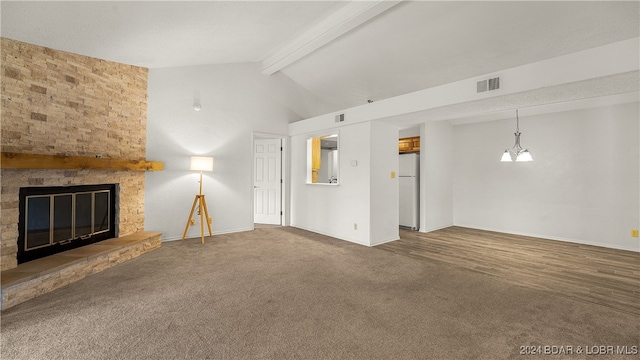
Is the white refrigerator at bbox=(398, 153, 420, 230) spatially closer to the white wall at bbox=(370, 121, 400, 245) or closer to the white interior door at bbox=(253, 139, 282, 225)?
the white wall at bbox=(370, 121, 400, 245)

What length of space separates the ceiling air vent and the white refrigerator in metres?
3.01

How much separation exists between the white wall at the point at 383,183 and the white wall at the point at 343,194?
4.7 inches

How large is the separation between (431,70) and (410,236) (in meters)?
3.18

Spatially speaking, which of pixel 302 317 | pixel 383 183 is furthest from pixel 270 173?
pixel 302 317

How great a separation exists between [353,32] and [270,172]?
11.5ft

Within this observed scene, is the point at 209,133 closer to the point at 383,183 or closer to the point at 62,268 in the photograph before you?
the point at 62,268

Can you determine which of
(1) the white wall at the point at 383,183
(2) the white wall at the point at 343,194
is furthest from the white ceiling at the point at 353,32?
(2) the white wall at the point at 343,194

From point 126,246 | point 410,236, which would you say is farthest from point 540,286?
point 126,246

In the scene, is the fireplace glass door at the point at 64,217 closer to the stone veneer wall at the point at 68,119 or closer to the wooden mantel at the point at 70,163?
the stone veneer wall at the point at 68,119

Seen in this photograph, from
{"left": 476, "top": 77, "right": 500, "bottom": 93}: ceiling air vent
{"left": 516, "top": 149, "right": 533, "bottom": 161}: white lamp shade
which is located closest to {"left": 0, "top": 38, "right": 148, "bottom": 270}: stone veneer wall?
{"left": 476, "top": 77, "right": 500, "bottom": 93}: ceiling air vent

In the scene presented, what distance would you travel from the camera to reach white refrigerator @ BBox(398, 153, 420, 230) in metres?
6.16

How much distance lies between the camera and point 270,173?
652 centimetres

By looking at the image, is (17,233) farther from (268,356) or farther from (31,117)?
(268,356)

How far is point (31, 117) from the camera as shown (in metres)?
3.09
